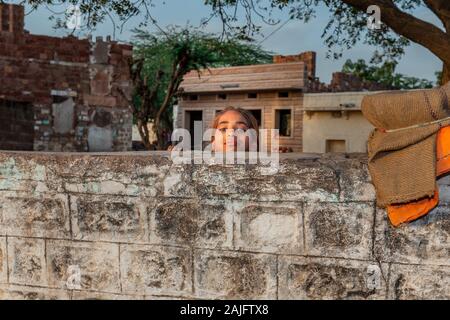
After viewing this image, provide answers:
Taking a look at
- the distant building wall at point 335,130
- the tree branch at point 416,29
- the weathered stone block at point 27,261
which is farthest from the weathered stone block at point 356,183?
the distant building wall at point 335,130

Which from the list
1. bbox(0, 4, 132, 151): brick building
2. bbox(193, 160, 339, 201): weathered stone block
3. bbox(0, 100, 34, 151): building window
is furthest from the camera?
bbox(0, 4, 132, 151): brick building

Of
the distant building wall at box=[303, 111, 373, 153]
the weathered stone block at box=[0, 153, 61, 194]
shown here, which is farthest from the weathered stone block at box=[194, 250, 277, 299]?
the distant building wall at box=[303, 111, 373, 153]

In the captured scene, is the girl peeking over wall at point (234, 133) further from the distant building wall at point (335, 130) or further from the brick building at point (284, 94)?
the brick building at point (284, 94)

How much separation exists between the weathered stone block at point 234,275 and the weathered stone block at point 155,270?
59mm

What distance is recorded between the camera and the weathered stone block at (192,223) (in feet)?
8.80

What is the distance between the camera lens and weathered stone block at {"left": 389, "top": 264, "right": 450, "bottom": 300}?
242 cm

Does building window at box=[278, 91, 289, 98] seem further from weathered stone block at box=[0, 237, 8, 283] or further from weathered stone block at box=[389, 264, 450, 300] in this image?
weathered stone block at box=[389, 264, 450, 300]

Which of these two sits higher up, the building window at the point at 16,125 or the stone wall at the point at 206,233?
the building window at the point at 16,125

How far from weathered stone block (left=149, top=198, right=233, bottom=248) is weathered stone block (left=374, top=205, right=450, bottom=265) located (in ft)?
2.09

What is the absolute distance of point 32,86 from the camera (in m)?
17.0

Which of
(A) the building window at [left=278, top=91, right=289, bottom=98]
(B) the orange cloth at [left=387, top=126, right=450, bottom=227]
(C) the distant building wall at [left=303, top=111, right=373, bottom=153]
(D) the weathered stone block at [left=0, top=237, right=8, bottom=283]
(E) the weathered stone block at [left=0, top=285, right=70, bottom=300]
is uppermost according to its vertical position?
(A) the building window at [left=278, top=91, right=289, bottom=98]

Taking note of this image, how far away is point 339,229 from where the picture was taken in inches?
99.7
